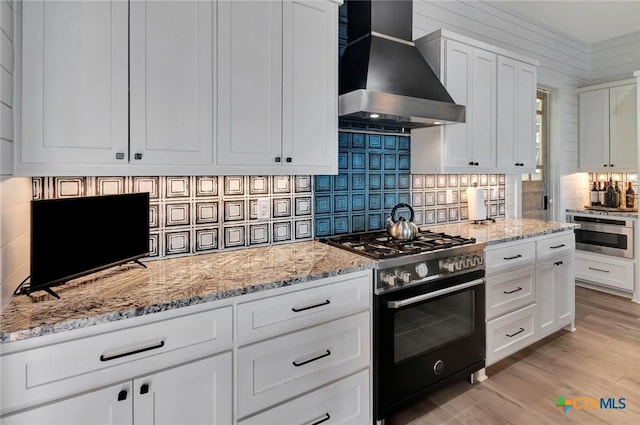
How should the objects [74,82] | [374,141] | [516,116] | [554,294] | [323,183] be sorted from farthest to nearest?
1. [516,116]
2. [554,294]
3. [374,141]
4. [323,183]
5. [74,82]

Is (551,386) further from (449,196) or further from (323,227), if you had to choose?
(323,227)

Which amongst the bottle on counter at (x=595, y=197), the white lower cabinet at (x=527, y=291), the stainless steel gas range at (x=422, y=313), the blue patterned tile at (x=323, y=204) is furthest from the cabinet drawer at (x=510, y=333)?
the bottle on counter at (x=595, y=197)

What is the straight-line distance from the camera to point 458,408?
2266 mm

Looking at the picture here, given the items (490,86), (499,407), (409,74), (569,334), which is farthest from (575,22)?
(499,407)

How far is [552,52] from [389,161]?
3119mm

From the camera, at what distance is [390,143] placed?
2969 mm

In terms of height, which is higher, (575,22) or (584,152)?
(575,22)

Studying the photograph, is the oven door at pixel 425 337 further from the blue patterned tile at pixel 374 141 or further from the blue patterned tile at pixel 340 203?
the blue patterned tile at pixel 374 141

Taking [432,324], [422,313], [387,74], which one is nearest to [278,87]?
[387,74]

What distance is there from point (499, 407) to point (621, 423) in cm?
65

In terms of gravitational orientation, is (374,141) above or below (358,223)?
above

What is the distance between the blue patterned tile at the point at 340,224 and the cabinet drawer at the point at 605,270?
361 cm

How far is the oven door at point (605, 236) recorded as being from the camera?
4.13 meters

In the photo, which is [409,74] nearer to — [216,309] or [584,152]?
[216,309]
